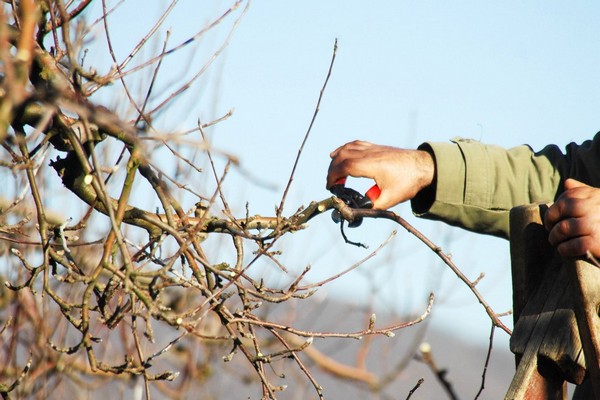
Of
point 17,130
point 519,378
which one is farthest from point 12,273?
point 519,378

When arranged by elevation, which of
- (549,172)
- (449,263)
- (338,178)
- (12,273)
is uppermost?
(12,273)

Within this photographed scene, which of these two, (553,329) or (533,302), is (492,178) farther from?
(553,329)

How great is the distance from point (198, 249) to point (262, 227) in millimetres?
277

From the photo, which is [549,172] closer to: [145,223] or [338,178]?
[338,178]

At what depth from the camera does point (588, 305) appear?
5.42 ft

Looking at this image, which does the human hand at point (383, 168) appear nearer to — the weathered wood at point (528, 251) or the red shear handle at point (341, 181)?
the red shear handle at point (341, 181)

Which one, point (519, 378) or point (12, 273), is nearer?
point (519, 378)

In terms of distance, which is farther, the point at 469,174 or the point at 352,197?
the point at 469,174

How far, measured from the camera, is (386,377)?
677 cm

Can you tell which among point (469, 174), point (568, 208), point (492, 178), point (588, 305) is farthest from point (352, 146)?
point (588, 305)

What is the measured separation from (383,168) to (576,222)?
0.85 meters

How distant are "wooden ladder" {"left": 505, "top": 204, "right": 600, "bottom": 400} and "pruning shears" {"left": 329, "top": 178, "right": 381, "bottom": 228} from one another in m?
0.48

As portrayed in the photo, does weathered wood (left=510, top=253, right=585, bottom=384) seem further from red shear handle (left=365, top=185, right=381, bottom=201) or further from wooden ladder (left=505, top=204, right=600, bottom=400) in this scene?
red shear handle (left=365, top=185, right=381, bottom=201)

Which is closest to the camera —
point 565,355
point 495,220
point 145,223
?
point 565,355
